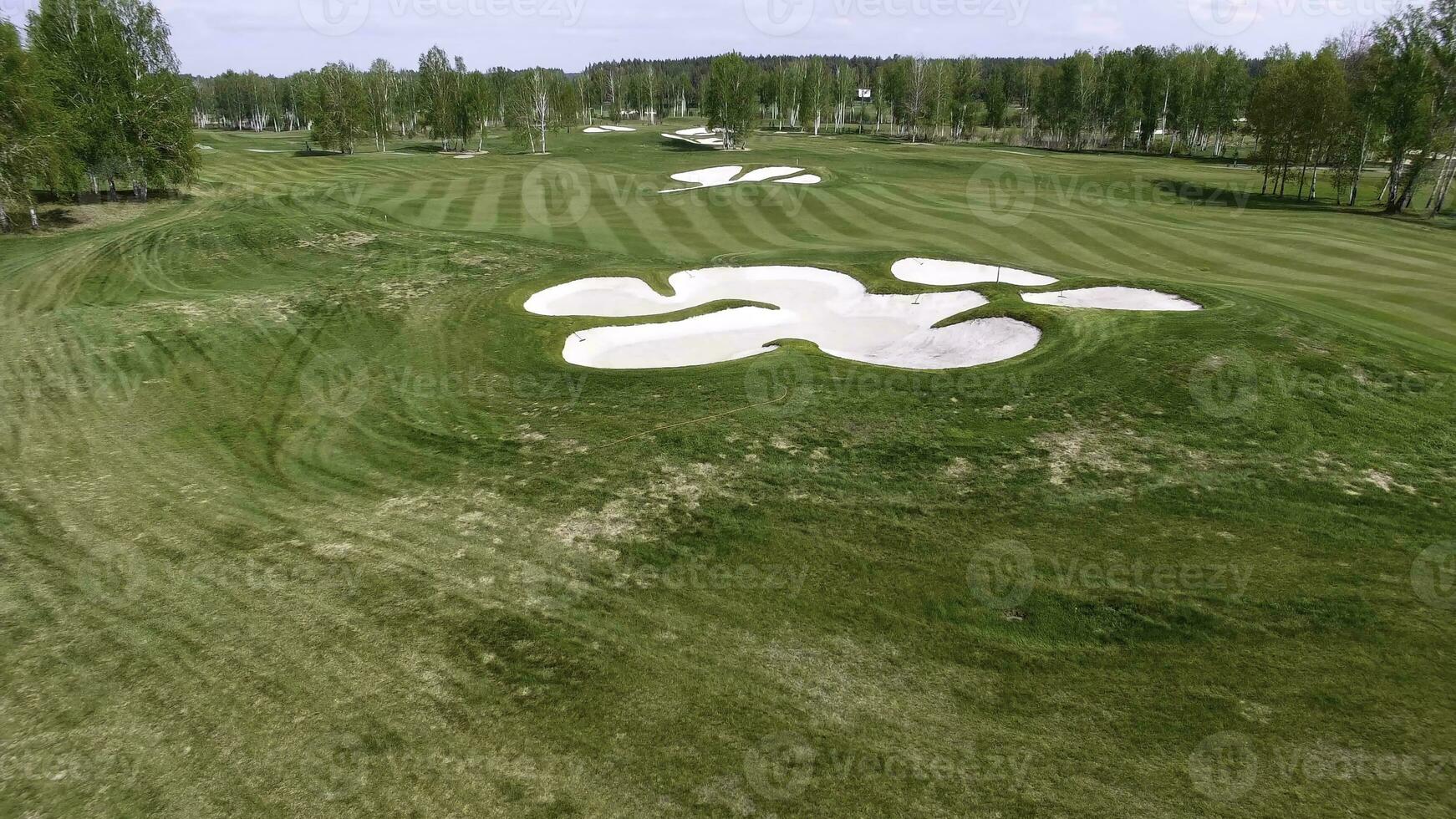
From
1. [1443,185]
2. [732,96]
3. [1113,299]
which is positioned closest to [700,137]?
[732,96]

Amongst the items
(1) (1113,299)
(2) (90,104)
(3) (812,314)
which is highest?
(2) (90,104)

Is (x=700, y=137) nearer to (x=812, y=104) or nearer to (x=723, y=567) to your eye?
(x=812, y=104)

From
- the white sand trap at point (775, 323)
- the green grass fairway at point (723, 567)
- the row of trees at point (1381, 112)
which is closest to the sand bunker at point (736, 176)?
the white sand trap at point (775, 323)

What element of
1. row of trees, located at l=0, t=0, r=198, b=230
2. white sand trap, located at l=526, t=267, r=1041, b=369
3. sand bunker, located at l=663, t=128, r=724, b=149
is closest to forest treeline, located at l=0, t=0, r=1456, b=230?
row of trees, located at l=0, t=0, r=198, b=230

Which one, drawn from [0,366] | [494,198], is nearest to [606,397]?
[0,366]

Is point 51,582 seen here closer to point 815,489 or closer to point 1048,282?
point 815,489

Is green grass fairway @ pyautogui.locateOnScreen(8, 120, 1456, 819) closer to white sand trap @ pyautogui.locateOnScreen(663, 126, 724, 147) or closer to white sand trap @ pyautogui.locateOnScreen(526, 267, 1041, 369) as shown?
white sand trap @ pyautogui.locateOnScreen(526, 267, 1041, 369)
